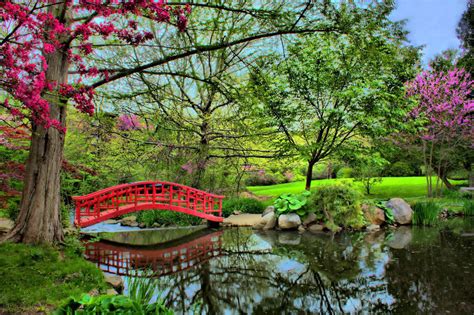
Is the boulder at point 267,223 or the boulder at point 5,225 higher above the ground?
the boulder at point 5,225

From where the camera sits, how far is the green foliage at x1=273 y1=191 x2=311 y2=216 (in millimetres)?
10156

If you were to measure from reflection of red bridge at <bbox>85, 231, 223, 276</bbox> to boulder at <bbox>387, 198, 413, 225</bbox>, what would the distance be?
560cm

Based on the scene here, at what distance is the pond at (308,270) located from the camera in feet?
14.1

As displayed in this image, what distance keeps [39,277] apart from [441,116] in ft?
47.2

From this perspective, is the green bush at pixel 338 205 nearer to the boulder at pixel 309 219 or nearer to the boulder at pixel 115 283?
the boulder at pixel 309 219

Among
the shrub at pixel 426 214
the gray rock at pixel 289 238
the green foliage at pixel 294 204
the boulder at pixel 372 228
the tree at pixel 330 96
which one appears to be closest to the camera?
the gray rock at pixel 289 238

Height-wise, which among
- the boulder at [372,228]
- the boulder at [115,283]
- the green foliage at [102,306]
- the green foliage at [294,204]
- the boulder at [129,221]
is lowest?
the boulder at [129,221]

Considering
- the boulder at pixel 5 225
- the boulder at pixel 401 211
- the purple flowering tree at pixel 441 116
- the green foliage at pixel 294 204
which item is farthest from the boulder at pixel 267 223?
the purple flowering tree at pixel 441 116

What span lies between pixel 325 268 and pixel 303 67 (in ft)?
24.0

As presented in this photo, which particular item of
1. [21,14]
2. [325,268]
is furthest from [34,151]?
[325,268]

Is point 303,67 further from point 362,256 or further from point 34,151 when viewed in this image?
point 34,151

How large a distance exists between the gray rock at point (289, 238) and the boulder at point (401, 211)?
350 centimetres

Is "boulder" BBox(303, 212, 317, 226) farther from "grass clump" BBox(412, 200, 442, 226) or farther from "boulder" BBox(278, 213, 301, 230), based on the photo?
Result: "grass clump" BBox(412, 200, 442, 226)

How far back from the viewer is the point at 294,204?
33.6ft
